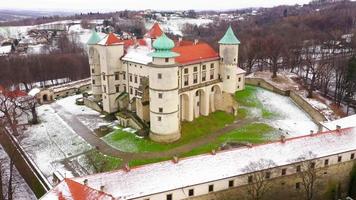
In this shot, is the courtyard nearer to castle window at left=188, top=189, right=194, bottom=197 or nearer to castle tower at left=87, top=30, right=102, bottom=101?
castle tower at left=87, top=30, right=102, bottom=101

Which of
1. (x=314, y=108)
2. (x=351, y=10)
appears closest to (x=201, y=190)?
(x=314, y=108)

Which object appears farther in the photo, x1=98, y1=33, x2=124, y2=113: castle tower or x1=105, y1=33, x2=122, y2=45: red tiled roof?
x1=98, y1=33, x2=124, y2=113: castle tower

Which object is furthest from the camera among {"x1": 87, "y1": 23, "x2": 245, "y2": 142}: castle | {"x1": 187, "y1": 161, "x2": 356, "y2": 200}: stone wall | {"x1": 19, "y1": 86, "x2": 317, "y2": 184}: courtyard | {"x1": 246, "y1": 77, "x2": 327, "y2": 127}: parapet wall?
{"x1": 246, "y1": 77, "x2": 327, "y2": 127}: parapet wall

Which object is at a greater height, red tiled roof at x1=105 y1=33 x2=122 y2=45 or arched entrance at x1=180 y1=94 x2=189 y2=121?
red tiled roof at x1=105 y1=33 x2=122 y2=45

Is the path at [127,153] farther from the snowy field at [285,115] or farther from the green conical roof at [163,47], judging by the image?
the green conical roof at [163,47]

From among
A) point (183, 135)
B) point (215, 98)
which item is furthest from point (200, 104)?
point (183, 135)

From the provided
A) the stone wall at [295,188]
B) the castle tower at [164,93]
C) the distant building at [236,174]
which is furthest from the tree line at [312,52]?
the castle tower at [164,93]

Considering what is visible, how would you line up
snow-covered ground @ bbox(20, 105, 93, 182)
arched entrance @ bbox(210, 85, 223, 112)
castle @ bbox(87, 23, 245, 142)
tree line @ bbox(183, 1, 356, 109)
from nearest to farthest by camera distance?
1. snow-covered ground @ bbox(20, 105, 93, 182)
2. castle @ bbox(87, 23, 245, 142)
3. arched entrance @ bbox(210, 85, 223, 112)
4. tree line @ bbox(183, 1, 356, 109)

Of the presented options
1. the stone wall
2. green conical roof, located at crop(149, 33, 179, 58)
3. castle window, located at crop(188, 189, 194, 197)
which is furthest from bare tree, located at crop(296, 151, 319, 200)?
green conical roof, located at crop(149, 33, 179, 58)
